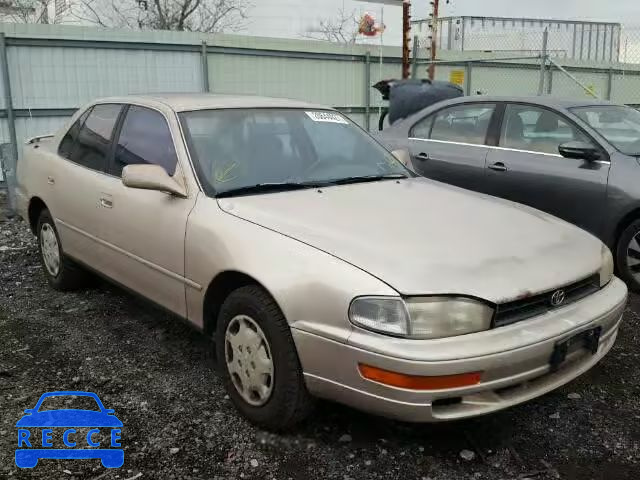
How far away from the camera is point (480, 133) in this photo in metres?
5.84

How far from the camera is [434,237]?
2.81 m

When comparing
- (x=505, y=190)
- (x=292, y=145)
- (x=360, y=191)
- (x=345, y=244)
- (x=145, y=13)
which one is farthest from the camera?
(x=145, y=13)

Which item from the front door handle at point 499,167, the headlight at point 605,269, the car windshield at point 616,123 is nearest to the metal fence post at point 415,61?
the car windshield at point 616,123

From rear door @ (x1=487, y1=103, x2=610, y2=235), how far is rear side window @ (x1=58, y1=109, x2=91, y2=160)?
3.37 metres

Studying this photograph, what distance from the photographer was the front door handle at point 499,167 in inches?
217

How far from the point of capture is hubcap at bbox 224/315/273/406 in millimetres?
2832

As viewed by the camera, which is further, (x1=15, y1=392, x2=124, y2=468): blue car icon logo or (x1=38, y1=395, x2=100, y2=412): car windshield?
(x1=38, y1=395, x2=100, y2=412): car windshield

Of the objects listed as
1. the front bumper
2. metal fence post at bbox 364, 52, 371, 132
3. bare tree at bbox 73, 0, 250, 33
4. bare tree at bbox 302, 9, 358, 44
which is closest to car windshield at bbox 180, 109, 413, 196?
the front bumper

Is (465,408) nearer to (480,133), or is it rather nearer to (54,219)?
(54,219)

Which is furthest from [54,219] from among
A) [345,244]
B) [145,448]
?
[345,244]

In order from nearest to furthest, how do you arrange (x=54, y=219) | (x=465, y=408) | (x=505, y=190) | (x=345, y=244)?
(x=465, y=408) < (x=345, y=244) < (x=54, y=219) < (x=505, y=190)

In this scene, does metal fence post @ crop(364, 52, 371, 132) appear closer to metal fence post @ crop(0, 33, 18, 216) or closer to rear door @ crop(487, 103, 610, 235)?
metal fence post @ crop(0, 33, 18, 216)

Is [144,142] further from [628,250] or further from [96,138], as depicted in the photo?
[628,250]

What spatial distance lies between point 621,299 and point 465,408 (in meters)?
1.11
